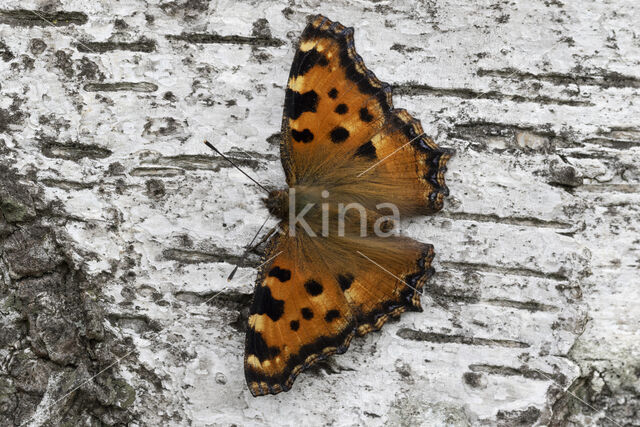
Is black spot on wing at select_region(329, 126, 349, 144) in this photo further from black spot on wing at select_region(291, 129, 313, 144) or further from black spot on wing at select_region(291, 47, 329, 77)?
black spot on wing at select_region(291, 47, 329, 77)

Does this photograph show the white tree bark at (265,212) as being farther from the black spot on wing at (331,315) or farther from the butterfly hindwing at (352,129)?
the black spot on wing at (331,315)

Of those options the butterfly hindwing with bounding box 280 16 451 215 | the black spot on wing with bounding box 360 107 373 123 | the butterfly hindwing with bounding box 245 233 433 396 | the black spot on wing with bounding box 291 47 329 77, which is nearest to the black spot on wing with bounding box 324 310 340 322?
the butterfly hindwing with bounding box 245 233 433 396

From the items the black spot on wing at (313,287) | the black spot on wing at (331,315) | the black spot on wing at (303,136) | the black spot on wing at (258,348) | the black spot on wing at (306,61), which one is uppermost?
the black spot on wing at (306,61)

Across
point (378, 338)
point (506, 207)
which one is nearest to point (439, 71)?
point (506, 207)

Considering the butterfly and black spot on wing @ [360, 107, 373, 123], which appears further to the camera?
black spot on wing @ [360, 107, 373, 123]

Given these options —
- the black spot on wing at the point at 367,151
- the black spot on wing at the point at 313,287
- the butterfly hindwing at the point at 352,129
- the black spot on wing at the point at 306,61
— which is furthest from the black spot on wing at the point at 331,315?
the black spot on wing at the point at 306,61

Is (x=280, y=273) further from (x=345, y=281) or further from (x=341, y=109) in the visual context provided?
(x=341, y=109)

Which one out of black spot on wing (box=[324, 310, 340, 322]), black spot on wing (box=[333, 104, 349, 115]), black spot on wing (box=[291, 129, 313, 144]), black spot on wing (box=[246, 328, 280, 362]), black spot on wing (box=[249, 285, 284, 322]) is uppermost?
black spot on wing (box=[333, 104, 349, 115])

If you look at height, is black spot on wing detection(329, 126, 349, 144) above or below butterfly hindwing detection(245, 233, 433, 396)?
above
